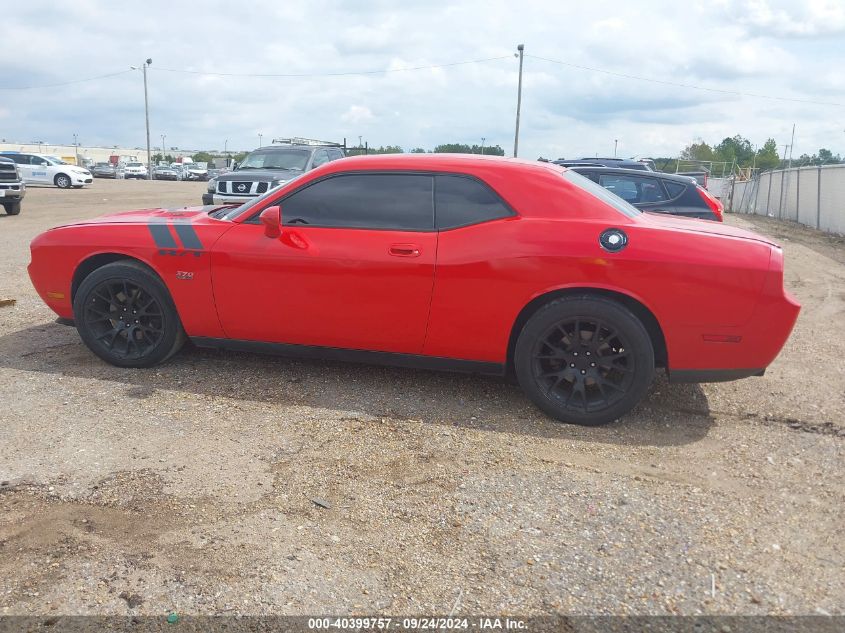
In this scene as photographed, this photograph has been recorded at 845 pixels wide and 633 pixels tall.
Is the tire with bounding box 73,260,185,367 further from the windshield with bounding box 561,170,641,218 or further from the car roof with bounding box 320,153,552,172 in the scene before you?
the windshield with bounding box 561,170,641,218

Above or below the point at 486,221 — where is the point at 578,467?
below

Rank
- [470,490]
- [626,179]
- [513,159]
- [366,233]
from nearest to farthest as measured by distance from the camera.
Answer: [470,490] < [366,233] < [513,159] < [626,179]

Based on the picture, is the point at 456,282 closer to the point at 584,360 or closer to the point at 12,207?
the point at 584,360

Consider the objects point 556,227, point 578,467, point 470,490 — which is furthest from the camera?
point 556,227

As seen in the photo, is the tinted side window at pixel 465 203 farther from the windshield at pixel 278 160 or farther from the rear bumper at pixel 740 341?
the windshield at pixel 278 160

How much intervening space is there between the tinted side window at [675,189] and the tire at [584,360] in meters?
5.51

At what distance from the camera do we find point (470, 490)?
126 inches

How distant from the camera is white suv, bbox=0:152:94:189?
3266cm

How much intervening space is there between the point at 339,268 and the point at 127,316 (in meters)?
1.69

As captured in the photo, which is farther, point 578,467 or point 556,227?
point 556,227

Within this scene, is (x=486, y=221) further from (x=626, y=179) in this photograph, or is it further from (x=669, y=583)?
(x=626, y=179)

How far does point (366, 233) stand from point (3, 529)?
2.46 metres

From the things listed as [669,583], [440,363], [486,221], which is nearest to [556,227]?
[486,221]

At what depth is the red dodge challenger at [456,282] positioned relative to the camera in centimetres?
381
